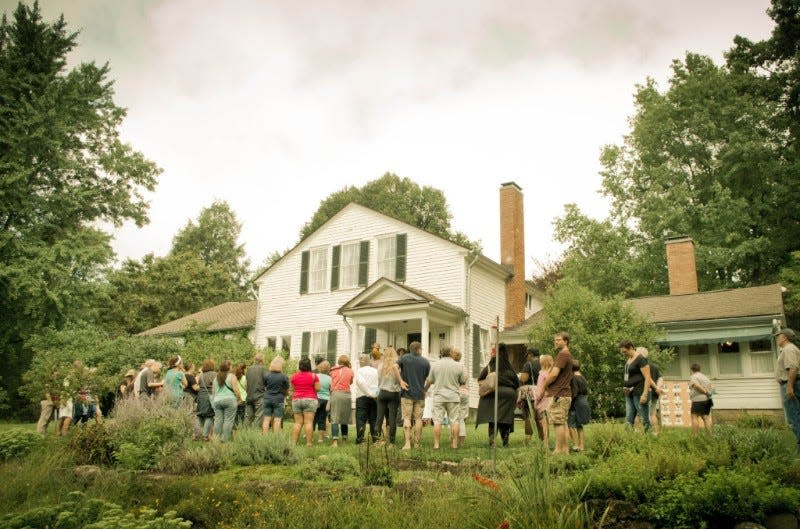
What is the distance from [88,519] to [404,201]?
37.6 metres

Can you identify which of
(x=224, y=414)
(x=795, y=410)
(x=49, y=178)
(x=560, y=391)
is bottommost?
(x=224, y=414)

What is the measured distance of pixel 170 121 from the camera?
1370 cm

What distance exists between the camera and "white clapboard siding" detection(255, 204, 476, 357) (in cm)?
2306

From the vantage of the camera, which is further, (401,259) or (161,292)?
(161,292)

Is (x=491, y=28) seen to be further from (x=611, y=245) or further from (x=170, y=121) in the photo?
(x=611, y=245)

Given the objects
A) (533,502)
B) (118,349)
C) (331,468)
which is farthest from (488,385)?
(118,349)

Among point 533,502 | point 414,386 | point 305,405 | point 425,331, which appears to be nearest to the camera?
point 533,502

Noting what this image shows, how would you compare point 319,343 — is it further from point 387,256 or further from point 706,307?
point 706,307

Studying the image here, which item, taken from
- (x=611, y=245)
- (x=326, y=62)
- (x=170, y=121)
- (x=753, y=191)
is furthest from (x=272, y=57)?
(x=753, y=191)

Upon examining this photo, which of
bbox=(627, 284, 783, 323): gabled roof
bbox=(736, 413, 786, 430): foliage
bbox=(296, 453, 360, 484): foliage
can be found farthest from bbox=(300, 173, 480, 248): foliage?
bbox=(296, 453, 360, 484): foliage

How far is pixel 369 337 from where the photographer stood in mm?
23203

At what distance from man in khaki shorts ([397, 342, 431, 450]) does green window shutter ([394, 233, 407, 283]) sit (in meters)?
12.7

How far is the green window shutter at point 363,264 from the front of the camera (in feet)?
80.6

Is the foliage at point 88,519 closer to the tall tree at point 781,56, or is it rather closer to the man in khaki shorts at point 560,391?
the man in khaki shorts at point 560,391
